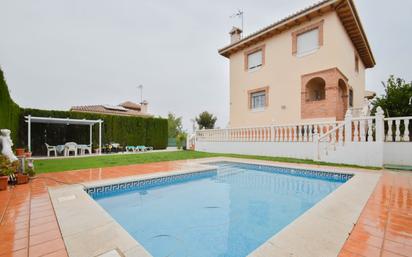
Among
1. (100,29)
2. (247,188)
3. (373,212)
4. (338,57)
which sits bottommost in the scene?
(247,188)

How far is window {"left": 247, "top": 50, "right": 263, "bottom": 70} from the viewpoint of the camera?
46.0ft

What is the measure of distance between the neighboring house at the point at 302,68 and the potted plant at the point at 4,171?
11.8m

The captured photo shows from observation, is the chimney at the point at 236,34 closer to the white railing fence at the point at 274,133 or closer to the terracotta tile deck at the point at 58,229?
the white railing fence at the point at 274,133

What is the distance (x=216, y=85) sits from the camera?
2809cm

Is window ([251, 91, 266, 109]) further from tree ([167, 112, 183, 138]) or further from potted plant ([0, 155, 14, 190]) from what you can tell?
tree ([167, 112, 183, 138])

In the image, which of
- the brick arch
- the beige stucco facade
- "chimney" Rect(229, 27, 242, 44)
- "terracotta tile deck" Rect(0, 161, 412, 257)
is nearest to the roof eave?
the beige stucco facade

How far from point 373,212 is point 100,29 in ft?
53.2

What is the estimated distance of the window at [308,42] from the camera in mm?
11080

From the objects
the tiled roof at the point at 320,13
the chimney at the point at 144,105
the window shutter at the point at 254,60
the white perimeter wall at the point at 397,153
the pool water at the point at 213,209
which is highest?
the tiled roof at the point at 320,13

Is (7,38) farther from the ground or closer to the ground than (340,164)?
farther from the ground

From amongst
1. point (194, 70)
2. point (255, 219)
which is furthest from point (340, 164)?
point (194, 70)

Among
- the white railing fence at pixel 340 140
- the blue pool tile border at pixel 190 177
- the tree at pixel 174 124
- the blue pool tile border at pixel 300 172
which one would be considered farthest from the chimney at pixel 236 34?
the tree at pixel 174 124

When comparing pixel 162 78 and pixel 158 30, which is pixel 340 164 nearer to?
pixel 158 30

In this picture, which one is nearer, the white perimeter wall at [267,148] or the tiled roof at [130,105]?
the white perimeter wall at [267,148]
